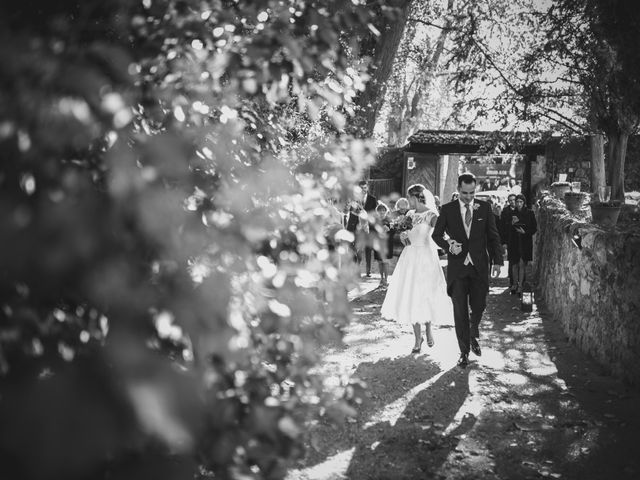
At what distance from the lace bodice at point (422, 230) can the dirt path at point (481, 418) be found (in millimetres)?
1614

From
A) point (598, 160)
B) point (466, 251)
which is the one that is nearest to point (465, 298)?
point (466, 251)

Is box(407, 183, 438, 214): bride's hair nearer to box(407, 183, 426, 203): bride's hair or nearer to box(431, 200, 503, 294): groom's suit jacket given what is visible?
box(407, 183, 426, 203): bride's hair

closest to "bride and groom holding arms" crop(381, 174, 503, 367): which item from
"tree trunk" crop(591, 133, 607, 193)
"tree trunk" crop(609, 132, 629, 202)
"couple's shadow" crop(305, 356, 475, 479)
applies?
"couple's shadow" crop(305, 356, 475, 479)

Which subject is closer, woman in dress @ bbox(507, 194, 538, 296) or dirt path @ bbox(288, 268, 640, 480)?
dirt path @ bbox(288, 268, 640, 480)

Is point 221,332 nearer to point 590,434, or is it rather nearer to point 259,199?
point 259,199

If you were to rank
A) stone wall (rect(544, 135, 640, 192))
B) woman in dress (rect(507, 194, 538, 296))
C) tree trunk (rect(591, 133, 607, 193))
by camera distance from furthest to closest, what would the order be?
stone wall (rect(544, 135, 640, 192)) → tree trunk (rect(591, 133, 607, 193)) → woman in dress (rect(507, 194, 538, 296))

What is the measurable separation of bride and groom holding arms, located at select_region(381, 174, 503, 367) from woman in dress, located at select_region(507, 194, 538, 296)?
4.34 metres

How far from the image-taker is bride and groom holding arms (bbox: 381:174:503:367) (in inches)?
259

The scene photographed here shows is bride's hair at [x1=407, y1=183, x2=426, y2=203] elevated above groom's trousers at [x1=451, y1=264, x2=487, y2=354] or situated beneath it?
elevated above

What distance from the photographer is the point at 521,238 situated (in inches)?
439

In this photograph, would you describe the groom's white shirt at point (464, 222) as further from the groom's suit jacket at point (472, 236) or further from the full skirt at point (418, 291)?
the full skirt at point (418, 291)

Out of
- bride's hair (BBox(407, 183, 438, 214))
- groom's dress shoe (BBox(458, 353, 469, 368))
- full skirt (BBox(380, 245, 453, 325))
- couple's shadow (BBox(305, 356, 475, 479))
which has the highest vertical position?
bride's hair (BBox(407, 183, 438, 214))

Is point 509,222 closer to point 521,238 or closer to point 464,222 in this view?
point 521,238

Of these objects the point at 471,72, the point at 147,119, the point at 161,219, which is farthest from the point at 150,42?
the point at 471,72
